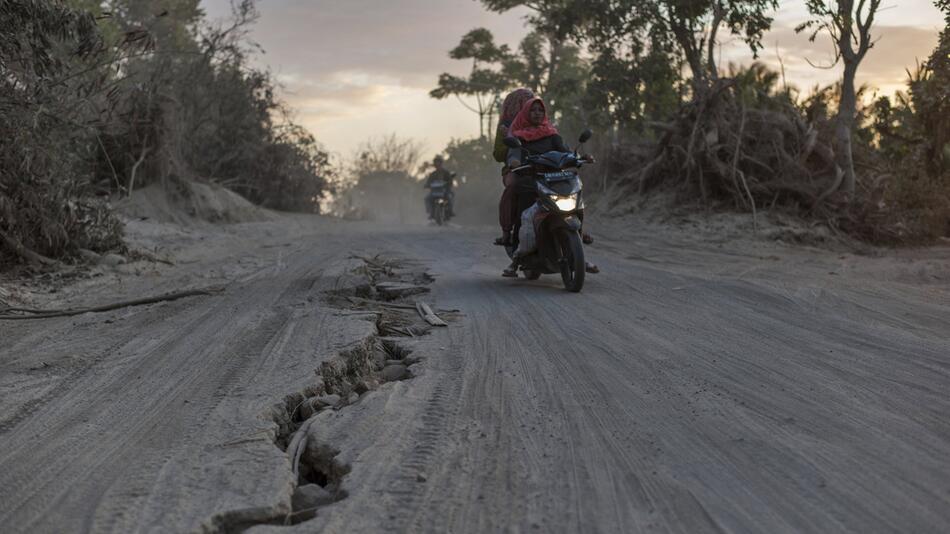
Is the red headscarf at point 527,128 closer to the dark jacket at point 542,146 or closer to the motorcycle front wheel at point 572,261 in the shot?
the dark jacket at point 542,146

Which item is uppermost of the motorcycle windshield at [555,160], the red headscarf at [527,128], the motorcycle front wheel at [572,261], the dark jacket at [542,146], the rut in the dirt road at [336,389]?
the red headscarf at [527,128]

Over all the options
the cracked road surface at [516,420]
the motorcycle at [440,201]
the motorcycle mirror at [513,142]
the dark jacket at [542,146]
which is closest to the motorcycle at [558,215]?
the motorcycle mirror at [513,142]

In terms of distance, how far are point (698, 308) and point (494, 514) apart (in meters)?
3.83

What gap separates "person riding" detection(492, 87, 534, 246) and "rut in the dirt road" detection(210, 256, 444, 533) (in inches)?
45.2

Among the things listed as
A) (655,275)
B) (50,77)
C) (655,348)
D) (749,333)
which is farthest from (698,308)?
(50,77)

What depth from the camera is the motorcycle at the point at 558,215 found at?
6.67 meters

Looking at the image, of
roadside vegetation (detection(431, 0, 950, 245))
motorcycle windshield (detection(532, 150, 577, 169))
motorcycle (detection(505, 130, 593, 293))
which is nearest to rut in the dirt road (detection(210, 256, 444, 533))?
motorcycle (detection(505, 130, 593, 293))

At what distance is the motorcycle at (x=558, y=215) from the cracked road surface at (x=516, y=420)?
2.39ft

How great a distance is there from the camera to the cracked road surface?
7.49 ft

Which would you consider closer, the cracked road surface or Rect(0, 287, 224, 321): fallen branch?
the cracked road surface

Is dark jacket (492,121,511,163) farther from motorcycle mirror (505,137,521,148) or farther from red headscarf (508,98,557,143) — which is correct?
motorcycle mirror (505,137,521,148)

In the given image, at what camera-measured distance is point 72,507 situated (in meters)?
2.33

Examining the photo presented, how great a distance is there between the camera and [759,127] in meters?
14.0

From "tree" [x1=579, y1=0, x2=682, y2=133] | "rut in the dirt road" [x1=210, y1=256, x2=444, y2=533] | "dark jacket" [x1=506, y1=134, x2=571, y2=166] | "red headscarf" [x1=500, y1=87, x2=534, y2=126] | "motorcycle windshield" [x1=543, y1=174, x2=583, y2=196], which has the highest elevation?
"tree" [x1=579, y1=0, x2=682, y2=133]
